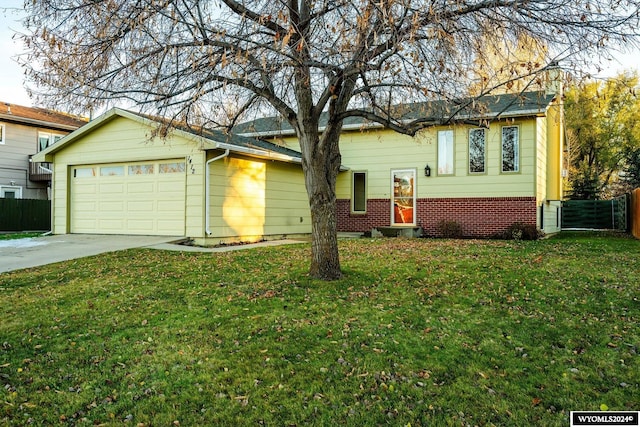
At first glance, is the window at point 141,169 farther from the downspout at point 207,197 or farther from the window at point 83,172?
the downspout at point 207,197

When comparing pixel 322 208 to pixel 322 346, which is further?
pixel 322 208

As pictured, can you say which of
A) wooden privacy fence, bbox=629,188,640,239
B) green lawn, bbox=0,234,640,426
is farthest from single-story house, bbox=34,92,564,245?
green lawn, bbox=0,234,640,426

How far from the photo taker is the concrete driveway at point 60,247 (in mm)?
9473

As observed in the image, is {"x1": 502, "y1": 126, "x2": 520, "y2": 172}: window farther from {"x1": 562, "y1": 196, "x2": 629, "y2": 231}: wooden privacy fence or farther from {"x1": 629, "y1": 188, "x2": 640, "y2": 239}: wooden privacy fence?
{"x1": 562, "y1": 196, "x2": 629, "y2": 231}: wooden privacy fence

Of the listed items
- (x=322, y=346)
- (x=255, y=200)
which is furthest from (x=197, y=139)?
(x=322, y=346)

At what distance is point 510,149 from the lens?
45.7 ft

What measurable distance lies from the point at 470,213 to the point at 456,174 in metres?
1.30

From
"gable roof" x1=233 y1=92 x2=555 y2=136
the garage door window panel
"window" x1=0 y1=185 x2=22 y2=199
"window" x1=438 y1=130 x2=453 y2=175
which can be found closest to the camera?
"gable roof" x1=233 y1=92 x2=555 y2=136

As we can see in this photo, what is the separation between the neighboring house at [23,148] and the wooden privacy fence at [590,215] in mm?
25110

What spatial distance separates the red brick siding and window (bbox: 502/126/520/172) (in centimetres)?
96

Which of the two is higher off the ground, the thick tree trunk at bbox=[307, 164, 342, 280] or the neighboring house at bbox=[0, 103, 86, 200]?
the neighboring house at bbox=[0, 103, 86, 200]

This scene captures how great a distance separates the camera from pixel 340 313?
215 inches

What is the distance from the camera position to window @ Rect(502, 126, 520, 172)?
13.8m

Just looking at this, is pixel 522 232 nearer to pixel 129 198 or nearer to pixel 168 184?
pixel 168 184
